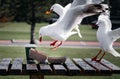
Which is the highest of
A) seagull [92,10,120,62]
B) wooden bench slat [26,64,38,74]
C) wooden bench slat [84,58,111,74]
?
seagull [92,10,120,62]

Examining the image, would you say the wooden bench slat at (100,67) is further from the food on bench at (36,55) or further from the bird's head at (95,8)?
the bird's head at (95,8)

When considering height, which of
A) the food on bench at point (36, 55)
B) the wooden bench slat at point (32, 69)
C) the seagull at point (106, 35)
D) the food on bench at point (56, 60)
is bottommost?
the wooden bench slat at point (32, 69)

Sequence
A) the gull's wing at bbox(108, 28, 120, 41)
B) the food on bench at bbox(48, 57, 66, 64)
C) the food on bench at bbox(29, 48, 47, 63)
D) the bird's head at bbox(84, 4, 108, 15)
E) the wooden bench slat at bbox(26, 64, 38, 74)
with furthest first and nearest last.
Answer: the food on bench at bbox(48, 57, 66, 64) < the food on bench at bbox(29, 48, 47, 63) < the gull's wing at bbox(108, 28, 120, 41) < the wooden bench slat at bbox(26, 64, 38, 74) < the bird's head at bbox(84, 4, 108, 15)

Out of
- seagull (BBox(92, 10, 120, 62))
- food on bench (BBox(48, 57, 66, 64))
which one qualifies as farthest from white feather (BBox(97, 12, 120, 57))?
food on bench (BBox(48, 57, 66, 64))

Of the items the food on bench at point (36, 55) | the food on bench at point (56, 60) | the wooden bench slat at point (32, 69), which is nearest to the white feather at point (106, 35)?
the food on bench at point (56, 60)

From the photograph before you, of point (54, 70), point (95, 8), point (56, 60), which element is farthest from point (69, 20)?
point (56, 60)

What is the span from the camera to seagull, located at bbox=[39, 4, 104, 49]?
150 inches

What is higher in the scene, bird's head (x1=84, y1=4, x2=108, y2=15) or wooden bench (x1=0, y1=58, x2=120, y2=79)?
bird's head (x1=84, y1=4, x2=108, y2=15)

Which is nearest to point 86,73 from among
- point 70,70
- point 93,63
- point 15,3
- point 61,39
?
point 70,70

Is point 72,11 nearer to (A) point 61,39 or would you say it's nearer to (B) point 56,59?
(A) point 61,39

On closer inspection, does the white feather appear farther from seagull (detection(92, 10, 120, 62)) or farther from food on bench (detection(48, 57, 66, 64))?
food on bench (detection(48, 57, 66, 64))

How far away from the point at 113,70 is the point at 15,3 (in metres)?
10.1

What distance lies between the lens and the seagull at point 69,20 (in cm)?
382

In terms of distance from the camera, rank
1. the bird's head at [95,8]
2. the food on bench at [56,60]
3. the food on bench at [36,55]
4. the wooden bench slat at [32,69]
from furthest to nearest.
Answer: the food on bench at [56,60]
the food on bench at [36,55]
the wooden bench slat at [32,69]
the bird's head at [95,8]
